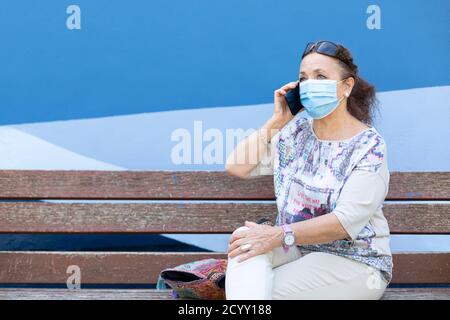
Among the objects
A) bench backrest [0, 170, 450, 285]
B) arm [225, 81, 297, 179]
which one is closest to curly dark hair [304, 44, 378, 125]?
arm [225, 81, 297, 179]

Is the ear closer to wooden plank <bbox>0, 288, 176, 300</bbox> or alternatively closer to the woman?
the woman

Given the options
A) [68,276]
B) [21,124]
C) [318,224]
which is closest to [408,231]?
[318,224]

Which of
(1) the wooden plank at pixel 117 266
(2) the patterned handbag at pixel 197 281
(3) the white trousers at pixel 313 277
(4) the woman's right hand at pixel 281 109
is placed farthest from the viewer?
(1) the wooden plank at pixel 117 266

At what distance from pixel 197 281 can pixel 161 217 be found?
0.63 m

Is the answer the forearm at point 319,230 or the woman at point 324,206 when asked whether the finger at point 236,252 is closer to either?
the woman at point 324,206

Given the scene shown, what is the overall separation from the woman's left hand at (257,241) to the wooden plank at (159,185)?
28.2 inches

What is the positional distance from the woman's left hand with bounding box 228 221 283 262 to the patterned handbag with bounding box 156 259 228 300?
20 centimetres

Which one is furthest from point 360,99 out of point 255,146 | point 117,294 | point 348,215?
point 117,294

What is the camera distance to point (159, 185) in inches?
135

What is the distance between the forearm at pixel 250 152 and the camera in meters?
3.09

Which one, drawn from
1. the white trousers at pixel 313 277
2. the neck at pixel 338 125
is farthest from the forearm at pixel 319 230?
the neck at pixel 338 125

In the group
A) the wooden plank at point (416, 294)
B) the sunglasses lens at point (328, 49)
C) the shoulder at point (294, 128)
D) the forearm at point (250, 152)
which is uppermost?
the sunglasses lens at point (328, 49)
